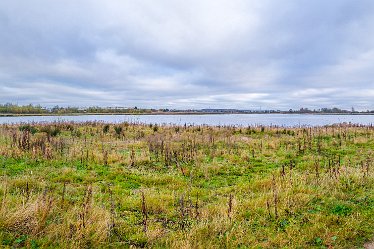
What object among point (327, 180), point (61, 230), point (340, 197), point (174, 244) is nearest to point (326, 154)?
point (327, 180)

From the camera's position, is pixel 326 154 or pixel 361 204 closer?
pixel 361 204

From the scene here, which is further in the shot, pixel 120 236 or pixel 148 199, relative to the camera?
pixel 148 199

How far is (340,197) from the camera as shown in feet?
25.4

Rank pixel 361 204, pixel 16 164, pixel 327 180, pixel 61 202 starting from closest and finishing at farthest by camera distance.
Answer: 1. pixel 61 202
2. pixel 361 204
3. pixel 327 180
4. pixel 16 164

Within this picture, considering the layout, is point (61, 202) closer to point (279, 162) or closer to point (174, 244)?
Result: point (174, 244)

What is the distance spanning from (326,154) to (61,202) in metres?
13.0

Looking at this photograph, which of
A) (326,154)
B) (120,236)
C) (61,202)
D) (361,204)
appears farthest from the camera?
(326,154)

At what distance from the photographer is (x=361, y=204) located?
726 cm

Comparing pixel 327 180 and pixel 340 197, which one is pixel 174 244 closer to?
pixel 340 197

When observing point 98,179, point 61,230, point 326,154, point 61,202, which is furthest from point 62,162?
point 326,154

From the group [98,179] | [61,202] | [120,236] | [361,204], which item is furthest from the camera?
[98,179]

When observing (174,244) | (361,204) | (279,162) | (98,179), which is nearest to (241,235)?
(174,244)

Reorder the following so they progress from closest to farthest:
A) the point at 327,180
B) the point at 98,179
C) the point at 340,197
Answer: the point at 340,197, the point at 327,180, the point at 98,179

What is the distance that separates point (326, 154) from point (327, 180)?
6.83 metres
